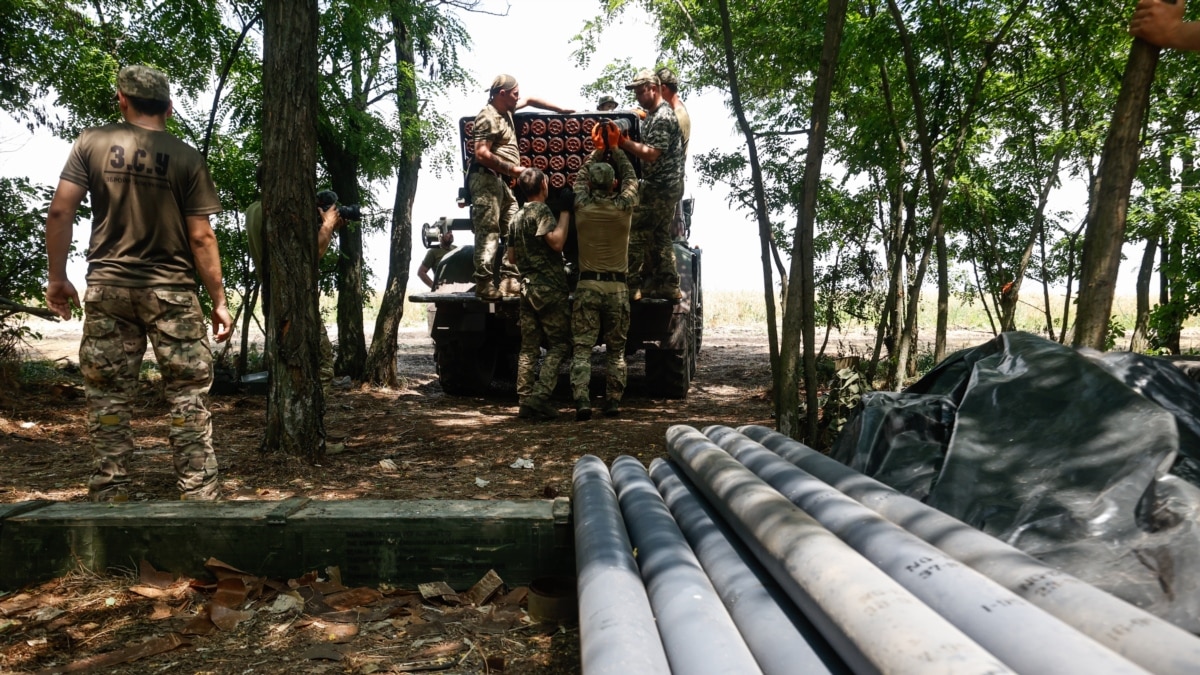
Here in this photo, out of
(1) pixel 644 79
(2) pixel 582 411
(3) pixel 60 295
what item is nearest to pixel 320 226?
(2) pixel 582 411

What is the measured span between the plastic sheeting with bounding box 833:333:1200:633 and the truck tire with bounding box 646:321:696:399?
5070 mm

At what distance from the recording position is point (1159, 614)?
179 cm

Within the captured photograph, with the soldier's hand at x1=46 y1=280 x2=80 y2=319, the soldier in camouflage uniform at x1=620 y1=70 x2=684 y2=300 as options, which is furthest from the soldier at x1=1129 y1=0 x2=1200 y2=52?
the soldier in camouflage uniform at x1=620 y1=70 x2=684 y2=300

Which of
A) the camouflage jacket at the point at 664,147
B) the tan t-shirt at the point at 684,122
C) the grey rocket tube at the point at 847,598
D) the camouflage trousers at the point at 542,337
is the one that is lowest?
the grey rocket tube at the point at 847,598

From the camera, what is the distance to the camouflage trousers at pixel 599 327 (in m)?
7.40

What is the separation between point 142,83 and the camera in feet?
12.4

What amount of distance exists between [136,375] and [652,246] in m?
5.15

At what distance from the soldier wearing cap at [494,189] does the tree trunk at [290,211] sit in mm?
2742

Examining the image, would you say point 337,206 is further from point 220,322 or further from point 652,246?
point 652,246

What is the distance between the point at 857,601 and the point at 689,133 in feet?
24.7

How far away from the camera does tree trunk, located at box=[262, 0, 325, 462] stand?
4.94m

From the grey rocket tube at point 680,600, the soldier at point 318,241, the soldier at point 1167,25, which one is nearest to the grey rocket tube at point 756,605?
the grey rocket tube at point 680,600

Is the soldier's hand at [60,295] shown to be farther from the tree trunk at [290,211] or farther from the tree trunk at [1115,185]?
the tree trunk at [1115,185]

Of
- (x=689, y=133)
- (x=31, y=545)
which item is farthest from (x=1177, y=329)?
(x=31, y=545)
